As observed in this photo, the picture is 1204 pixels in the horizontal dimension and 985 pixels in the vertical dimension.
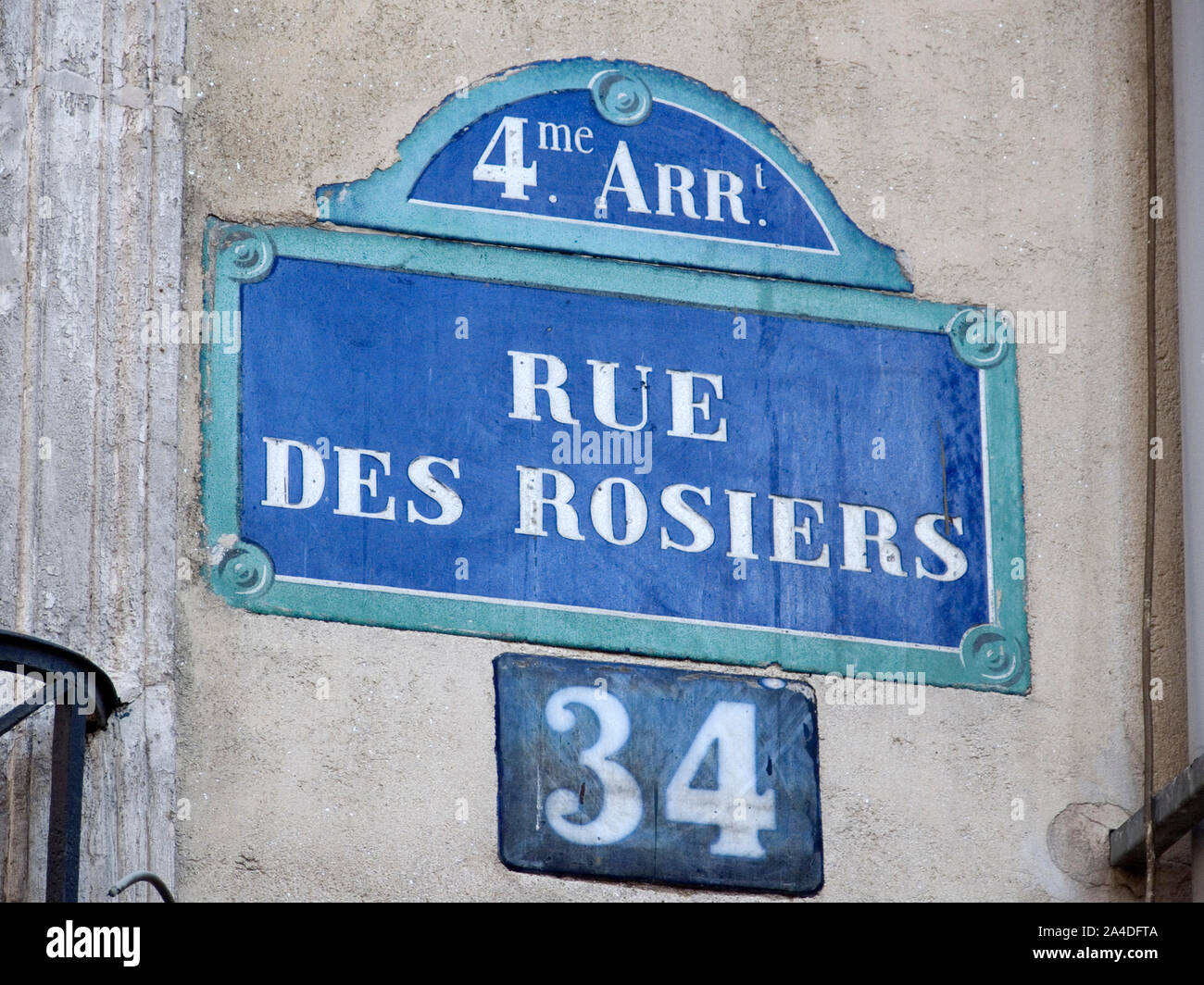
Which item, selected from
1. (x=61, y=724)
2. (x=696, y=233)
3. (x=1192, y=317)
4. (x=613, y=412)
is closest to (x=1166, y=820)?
(x=1192, y=317)

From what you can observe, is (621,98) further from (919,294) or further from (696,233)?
(919,294)

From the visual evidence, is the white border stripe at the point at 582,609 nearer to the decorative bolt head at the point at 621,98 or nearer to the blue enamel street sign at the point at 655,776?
the blue enamel street sign at the point at 655,776

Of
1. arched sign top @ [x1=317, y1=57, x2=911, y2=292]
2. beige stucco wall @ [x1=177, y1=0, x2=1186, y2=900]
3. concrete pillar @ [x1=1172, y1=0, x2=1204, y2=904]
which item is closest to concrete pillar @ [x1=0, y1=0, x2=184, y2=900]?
beige stucco wall @ [x1=177, y1=0, x2=1186, y2=900]

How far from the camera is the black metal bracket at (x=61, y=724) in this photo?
462cm

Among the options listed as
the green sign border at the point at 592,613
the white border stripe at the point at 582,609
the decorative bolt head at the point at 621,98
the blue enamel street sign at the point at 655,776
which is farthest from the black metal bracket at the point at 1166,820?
the decorative bolt head at the point at 621,98

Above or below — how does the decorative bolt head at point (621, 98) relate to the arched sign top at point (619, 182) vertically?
above

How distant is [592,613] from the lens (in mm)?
5449

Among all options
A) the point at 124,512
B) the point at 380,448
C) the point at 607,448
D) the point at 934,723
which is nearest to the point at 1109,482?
the point at 934,723

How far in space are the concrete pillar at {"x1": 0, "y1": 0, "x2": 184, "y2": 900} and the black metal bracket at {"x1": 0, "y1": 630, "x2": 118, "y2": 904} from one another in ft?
0.46

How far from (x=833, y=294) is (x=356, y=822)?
1.66 m

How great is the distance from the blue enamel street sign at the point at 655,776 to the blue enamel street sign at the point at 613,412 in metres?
0.10

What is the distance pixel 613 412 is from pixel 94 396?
1.15m

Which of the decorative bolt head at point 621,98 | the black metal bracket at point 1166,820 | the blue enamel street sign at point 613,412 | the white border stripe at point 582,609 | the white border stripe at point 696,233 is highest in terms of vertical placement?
the decorative bolt head at point 621,98
